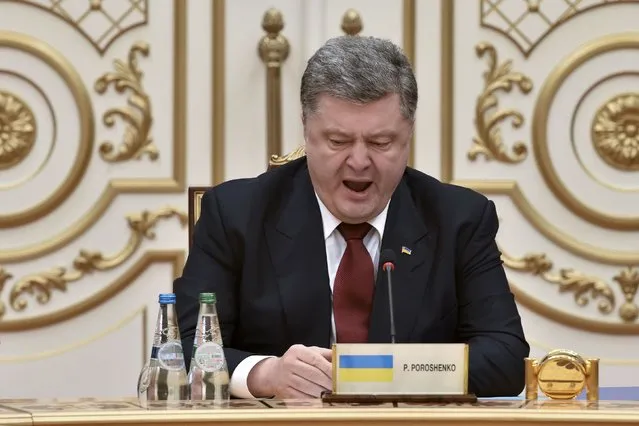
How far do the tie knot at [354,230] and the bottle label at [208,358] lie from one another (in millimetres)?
541

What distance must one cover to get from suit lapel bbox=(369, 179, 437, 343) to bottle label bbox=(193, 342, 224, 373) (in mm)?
433

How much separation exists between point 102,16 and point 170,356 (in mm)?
2020

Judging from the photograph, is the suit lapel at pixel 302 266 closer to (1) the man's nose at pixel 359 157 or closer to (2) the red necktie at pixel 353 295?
(2) the red necktie at pixel 353 295

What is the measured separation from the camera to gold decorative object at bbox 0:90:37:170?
3836 millimetres

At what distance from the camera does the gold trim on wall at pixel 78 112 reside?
3.84 m

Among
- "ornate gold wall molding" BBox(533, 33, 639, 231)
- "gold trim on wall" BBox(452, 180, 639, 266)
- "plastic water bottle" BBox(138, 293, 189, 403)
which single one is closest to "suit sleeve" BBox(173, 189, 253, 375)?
"plastic water bottle" BBox(138, 293, 189, 403)

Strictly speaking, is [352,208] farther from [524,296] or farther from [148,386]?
[524,296]

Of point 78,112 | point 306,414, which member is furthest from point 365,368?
point 78,112

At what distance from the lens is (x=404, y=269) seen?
8.33 feet

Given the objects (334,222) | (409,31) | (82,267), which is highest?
(409,31)

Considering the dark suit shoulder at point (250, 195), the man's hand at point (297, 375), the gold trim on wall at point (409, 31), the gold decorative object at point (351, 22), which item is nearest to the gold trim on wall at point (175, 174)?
the gold decorative object at point (351, 22)

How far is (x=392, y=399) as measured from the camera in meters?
1.88

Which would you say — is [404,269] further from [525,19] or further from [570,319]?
[525,19]

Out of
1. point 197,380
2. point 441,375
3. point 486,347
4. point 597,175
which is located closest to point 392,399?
point 441,375
